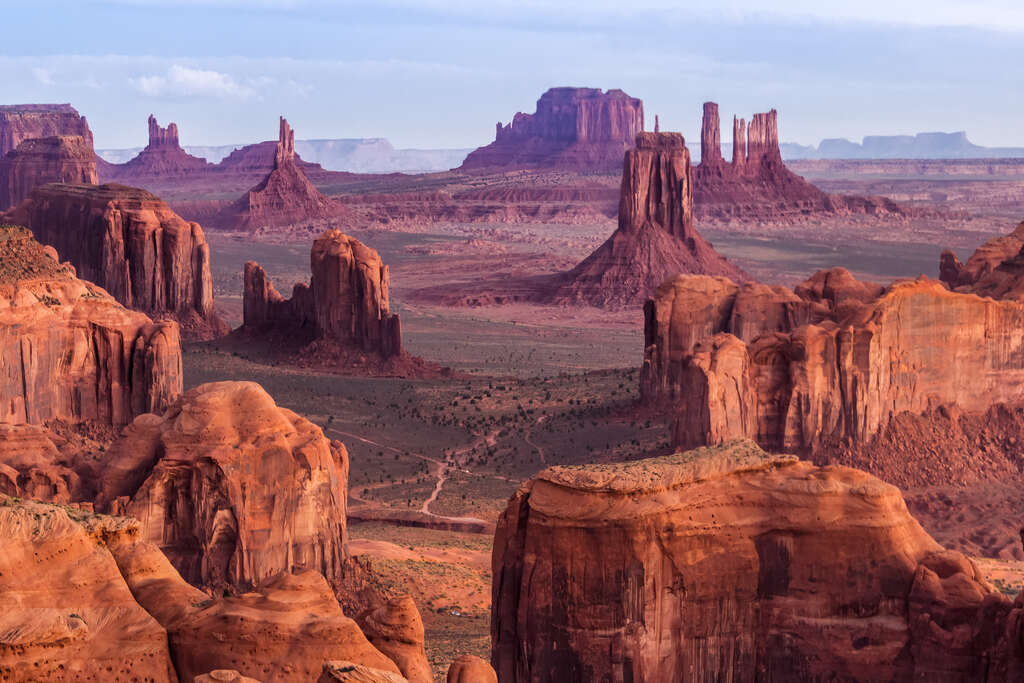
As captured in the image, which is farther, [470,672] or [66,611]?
[66,611]

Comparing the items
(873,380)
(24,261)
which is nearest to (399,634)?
(873,380)

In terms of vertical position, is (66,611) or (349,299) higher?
(66,611)

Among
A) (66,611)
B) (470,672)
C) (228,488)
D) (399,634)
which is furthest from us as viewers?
(228,488)

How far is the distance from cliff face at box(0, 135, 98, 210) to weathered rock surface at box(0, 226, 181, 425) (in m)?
116

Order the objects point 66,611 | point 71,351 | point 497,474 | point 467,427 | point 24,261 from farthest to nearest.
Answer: point 467,427 < point 497,474 < point 24,261 < point 71,351 < point 66,611

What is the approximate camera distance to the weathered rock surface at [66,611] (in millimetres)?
16438

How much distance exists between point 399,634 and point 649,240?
103 meters

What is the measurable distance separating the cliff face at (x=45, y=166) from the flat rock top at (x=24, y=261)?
113 metres

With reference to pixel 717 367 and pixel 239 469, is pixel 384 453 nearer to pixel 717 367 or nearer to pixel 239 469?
pixel 717 367

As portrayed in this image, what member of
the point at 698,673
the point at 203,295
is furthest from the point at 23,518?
the point at 203,295

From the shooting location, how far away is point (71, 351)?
49625 mm

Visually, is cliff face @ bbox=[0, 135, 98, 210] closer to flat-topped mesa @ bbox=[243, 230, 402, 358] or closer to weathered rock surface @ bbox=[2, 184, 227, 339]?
weathered rock surface @ bbox=[2, 184, 227, 339]

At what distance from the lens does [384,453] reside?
2376 inches

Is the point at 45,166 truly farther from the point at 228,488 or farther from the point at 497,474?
the point at 228,488
